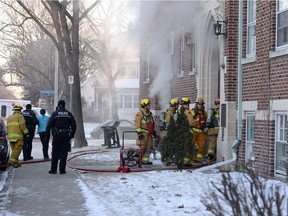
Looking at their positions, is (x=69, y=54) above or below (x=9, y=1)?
below

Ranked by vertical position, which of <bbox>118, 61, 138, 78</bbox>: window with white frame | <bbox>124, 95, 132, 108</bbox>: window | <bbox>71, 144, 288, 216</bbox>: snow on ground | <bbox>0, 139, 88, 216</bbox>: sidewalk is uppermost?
<bbox>118, 61, 138, 78</bbox>: window with white frame

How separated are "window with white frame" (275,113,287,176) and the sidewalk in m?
3.88

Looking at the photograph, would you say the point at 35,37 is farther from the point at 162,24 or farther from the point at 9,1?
the point at 162,24

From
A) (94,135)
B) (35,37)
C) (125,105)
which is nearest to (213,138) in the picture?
(94,135)

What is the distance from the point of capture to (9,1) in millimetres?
27125

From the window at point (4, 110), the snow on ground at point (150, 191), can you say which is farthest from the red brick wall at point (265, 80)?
the window at point (4, 110)

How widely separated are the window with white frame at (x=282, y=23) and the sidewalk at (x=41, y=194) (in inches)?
189

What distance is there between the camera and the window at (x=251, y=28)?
10695 millimetres

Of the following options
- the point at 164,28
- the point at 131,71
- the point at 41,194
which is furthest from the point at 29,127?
the point at 131,71

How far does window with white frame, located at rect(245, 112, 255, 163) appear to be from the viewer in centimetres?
1059

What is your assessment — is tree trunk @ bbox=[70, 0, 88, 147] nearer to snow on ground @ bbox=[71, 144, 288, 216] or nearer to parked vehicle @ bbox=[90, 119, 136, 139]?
parked vehicle @ bbox=[90, 119, 136, 139]

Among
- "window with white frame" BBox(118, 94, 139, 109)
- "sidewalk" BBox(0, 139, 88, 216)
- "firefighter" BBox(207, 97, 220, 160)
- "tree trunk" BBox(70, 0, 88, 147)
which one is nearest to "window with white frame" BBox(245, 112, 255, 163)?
"firefighter" BBox(207, 97, 220, 160)

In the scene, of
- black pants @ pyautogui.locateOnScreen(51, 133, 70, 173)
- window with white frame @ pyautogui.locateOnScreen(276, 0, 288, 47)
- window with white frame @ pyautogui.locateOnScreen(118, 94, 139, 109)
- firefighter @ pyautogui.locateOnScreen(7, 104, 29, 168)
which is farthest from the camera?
window with white frame @ pyautogui.locateOnScreen(118, 94, 139, 109)

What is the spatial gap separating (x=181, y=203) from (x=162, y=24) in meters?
10.6
